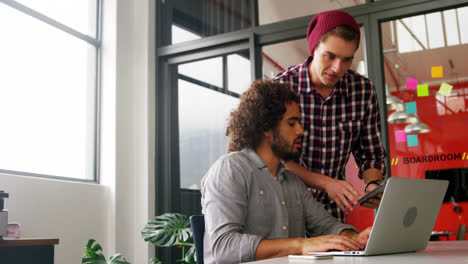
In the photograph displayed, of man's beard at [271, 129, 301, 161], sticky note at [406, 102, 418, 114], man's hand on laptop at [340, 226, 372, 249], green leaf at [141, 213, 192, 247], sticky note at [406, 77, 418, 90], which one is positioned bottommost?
green leaf at [141, 213, 192, 247]

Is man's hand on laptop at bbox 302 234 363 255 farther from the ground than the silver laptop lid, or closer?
closer

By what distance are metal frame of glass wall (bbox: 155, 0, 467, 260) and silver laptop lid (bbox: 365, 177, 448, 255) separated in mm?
2097

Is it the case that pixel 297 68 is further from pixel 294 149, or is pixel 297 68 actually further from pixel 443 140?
pixel 443 140

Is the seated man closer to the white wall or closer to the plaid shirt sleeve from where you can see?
the plaid shirt sleeve

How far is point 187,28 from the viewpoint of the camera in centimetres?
437

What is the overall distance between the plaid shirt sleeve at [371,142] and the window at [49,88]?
86.6 inches

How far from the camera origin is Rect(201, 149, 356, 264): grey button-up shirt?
1465 mm

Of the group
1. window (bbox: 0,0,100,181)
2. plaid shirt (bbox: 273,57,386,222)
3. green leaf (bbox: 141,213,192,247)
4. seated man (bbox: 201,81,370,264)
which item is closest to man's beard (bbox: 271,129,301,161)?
seated man (bbox: 201,81,370,264)

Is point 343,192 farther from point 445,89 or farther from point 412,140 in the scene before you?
point 445,89

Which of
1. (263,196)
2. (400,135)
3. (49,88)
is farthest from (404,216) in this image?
(49,88)

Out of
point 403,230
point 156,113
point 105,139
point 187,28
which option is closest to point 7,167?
point 105,139

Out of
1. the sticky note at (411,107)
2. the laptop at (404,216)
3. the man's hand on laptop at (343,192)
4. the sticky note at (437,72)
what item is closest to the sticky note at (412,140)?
the sticky note at (411,107)

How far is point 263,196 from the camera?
167 cm

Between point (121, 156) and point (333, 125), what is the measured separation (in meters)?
2.42
